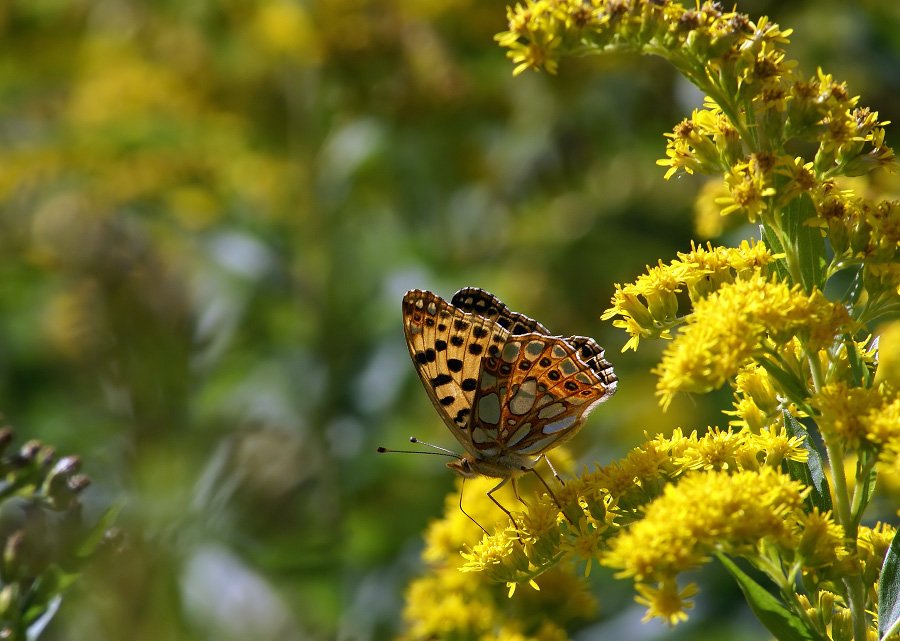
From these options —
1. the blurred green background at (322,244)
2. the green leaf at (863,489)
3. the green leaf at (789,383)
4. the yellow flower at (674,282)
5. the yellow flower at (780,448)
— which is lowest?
the blurred green background at (322,244)

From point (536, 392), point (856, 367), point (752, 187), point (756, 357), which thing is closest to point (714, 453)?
point (756, 357)

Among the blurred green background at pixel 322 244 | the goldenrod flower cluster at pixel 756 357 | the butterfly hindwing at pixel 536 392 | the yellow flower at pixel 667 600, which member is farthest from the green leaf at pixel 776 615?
the blurred green background at pixel 322 244

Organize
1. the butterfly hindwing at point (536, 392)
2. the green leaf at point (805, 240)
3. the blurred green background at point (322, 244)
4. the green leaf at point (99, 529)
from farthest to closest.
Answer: the blurred green background at point (322, 244)
the butterfly hindwing at point (536, 392)
the green leaf at point (805, 240)
the green leaf at point (99, 529)

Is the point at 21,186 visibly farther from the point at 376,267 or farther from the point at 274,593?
the point at 274,593

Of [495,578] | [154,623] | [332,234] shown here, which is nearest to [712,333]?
[495,578]

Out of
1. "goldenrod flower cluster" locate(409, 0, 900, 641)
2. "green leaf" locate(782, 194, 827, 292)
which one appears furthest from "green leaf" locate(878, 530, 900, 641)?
"green leaf" locate(782, 194, 827, 292)

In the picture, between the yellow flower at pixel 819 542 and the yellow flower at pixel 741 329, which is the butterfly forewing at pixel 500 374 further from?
the yellow flower at pixel 819 542
